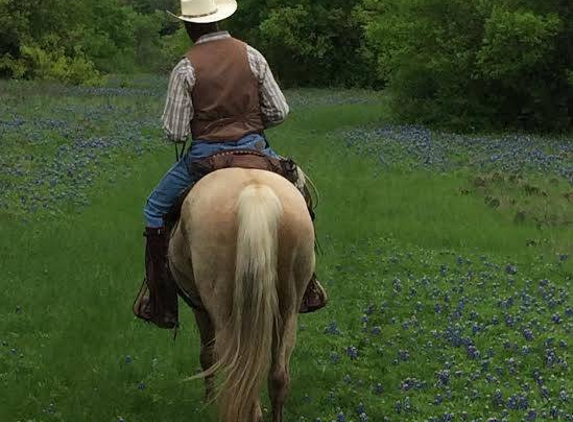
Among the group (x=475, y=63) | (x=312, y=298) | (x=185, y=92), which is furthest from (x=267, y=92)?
(x=475, y=63)

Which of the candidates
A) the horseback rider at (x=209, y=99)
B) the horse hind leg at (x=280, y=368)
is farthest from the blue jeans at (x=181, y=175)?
the horse hind leg at (x=280, y=368)

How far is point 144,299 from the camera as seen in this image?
670 centimetres

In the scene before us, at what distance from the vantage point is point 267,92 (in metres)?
6.15

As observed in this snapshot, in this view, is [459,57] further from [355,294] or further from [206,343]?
[206,343]

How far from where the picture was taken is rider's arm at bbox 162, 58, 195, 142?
19.0 ft

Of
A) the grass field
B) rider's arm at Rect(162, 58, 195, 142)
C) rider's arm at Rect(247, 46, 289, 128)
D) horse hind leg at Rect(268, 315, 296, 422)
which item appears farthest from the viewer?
the grass field

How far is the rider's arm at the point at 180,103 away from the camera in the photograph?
578cm

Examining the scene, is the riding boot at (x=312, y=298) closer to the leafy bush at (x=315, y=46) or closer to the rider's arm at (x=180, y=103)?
the rider's arm at (x=180, y=103)

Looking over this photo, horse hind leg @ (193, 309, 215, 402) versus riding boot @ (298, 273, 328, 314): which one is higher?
riding boot @ (298, 273, 328, 314)

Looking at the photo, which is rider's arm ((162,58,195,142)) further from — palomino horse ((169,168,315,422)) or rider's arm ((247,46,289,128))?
palomino horse ((169,168,315,422))

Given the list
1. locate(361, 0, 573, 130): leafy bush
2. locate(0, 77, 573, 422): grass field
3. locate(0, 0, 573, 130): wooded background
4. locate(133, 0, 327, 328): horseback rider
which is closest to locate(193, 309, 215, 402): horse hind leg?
locate(0, 77, 573, 422): grass field

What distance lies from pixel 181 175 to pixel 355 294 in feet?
12.0

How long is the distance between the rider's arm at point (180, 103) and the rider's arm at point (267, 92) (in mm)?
441

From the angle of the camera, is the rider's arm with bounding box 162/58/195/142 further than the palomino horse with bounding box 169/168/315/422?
Yes
